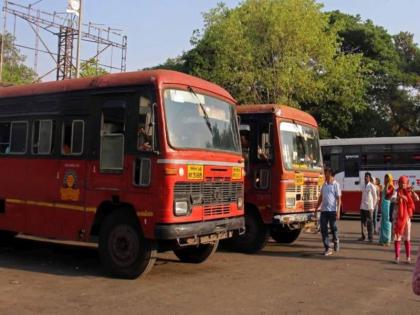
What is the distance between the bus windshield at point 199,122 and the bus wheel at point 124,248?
155cm

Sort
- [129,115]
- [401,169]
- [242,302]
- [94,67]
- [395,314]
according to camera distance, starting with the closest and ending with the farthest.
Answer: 1. [395,314]
2. [242,302]
3. [129,115]
4. [401,169]
5. [94,67]

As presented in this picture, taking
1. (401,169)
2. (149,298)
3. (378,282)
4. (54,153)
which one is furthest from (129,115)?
(401,169)

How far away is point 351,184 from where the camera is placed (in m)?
23.5

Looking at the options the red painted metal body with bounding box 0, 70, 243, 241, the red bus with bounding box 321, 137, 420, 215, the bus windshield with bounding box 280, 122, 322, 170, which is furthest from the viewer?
the red bus with bounding box 321, 137, 420, 215

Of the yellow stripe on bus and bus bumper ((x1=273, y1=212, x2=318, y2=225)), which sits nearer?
the yellow stripe on bus

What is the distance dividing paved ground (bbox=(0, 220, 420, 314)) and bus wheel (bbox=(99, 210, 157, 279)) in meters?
0.21

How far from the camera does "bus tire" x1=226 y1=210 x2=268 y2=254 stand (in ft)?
39.2

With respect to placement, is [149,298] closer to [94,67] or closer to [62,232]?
[62,232]

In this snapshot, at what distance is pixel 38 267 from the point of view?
996cm

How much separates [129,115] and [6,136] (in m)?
3.43

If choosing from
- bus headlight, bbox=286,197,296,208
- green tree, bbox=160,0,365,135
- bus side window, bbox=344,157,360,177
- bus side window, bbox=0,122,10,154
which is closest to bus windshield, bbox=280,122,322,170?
bus headlight, bbox=286,197,296,208

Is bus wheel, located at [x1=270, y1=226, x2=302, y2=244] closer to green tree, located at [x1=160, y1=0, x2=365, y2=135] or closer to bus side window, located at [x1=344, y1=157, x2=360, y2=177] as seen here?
bus side window, located at [x1=344, y1=157, x2=360, y2=177]

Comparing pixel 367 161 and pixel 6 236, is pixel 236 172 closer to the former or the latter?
pixel 6 236

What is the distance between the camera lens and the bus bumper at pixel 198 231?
8312mm
